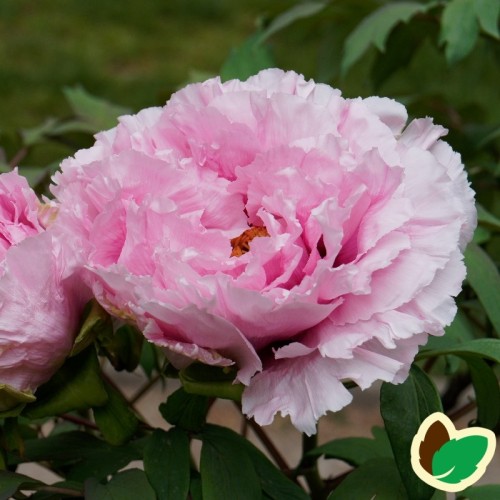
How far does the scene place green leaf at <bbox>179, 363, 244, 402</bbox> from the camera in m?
0.58

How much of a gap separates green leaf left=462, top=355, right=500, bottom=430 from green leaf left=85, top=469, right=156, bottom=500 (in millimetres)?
215

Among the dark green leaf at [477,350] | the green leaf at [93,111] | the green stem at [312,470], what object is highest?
the dark green leaf at [477,350]

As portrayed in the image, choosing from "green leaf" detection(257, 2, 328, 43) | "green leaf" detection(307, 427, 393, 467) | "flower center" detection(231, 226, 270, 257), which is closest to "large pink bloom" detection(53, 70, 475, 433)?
"flower center" detection(231, 226, 270, 257)

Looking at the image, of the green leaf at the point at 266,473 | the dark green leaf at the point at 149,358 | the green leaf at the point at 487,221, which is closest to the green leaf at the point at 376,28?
the green leaf at the point at 487,221

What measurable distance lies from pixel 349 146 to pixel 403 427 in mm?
167

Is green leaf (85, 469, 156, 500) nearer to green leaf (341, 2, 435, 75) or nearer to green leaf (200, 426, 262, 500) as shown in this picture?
green leaf (200, 426, 262, 500)

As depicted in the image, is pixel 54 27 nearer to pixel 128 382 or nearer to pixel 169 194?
pixel 128 382

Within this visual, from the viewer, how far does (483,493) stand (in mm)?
680

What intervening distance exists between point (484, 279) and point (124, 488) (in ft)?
1.06

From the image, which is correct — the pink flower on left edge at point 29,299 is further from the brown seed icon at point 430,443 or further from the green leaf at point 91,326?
the brown seed icon at point 430,443

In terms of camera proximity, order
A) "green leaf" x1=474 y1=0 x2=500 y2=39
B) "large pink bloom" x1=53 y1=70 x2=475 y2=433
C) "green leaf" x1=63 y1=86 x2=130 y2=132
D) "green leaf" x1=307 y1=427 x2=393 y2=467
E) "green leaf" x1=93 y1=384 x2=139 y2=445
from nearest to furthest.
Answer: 1. "large pink bloom" x1=53 y1=70 x2=475 y2=433
2. "green leaf" x1=93 y1=384 x2=139 y2=445
3. "green leaf" x1=307 y1=427 x2=393 y2=467
4. "green leaf" x1=474 y1=0 x2=500 y2=39
5. "green leaf" x1=63 y1=86 x2=130 y2=132

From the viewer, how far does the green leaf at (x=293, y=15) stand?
1.09 metres

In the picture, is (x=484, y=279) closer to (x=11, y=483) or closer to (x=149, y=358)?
(x=149, y=358)

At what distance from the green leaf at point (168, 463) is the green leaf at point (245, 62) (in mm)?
433
